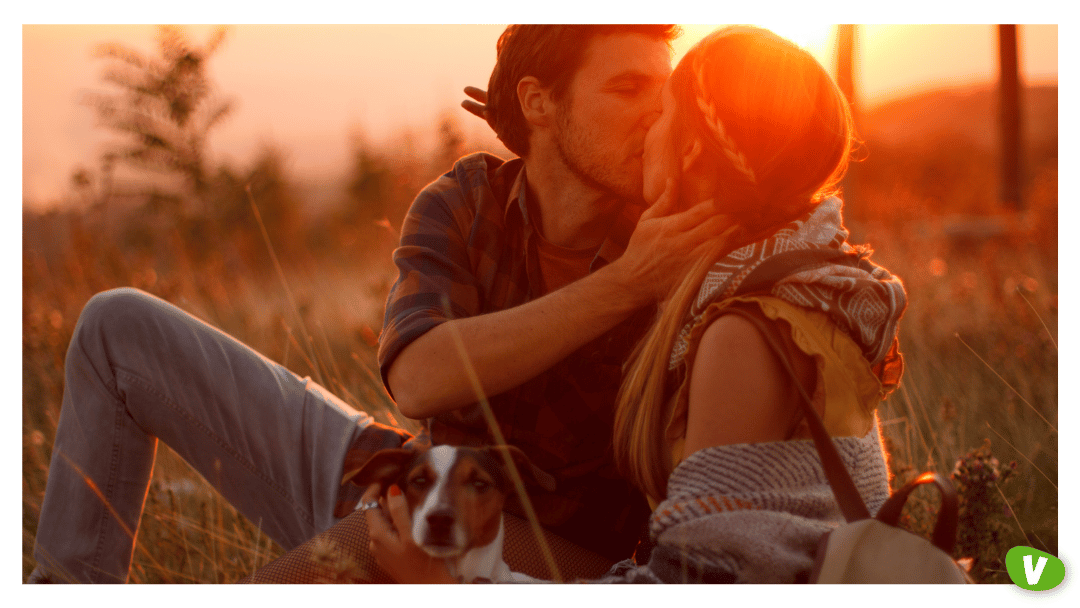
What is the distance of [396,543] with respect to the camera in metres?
1.76

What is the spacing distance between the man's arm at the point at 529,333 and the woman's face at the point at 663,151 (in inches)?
1.7

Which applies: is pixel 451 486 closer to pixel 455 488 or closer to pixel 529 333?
pixel 455 488

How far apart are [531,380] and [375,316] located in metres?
1.77

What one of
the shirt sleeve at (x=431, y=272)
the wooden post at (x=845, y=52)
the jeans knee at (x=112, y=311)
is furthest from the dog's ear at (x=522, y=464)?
the wooden post at (x=845, y=52)

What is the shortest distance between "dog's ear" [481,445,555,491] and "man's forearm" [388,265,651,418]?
0.17m

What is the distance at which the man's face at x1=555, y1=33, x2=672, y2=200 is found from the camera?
191 cm

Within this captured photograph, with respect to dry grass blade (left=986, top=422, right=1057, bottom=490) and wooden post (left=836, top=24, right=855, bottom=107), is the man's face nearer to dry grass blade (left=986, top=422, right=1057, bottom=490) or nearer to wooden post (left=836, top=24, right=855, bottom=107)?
wooden post (left=836, top=24, right=855, bottom=107)

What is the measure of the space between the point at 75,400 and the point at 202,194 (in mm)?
1875

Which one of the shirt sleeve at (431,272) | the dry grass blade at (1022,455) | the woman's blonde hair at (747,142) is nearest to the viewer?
the woman's blonde hair at (747,142)

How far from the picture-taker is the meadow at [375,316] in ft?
7.00

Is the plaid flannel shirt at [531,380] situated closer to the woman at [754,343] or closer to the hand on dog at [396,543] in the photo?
the hand on dog at [396,543]

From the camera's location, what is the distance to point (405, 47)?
2225mm

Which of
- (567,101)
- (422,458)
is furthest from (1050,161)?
(422,458)

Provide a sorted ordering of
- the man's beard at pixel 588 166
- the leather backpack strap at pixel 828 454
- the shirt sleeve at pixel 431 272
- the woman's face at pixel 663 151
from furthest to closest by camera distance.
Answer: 1. the man's beard at pixel 588 166
2. the shirt sleeve at pixel 431 272
3. the woman's face at pixel 663 151
4. the leather backpack strap at pixel 828 454
